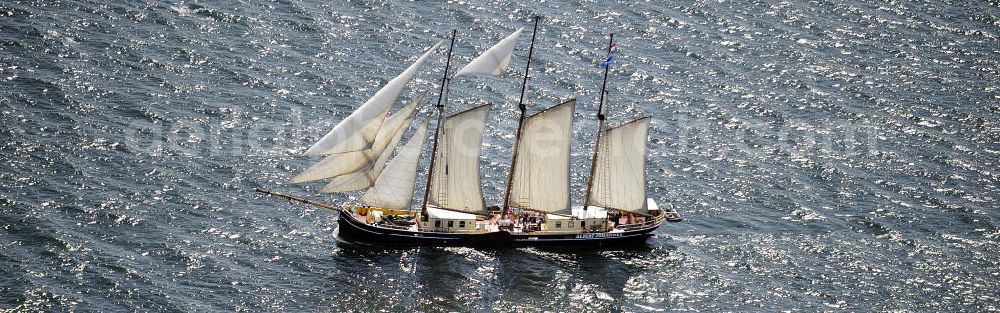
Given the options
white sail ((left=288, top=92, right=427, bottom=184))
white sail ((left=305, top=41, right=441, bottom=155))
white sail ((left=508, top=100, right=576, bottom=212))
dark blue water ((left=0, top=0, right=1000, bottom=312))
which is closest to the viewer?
dark blue water ((left=0, top=0, right=1000, bottom=312))

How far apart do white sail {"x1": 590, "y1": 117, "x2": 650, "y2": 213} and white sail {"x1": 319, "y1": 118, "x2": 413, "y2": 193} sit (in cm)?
1823

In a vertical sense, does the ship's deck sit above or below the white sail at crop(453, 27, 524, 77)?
below

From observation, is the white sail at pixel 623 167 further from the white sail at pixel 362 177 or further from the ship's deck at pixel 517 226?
the white sail at pixel 362 177

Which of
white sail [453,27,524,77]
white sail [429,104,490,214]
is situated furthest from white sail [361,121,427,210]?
white sail [453,27,524,77]

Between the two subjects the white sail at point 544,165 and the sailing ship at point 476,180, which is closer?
the sailing ship at point 476,180

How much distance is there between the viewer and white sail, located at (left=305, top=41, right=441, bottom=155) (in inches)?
4884

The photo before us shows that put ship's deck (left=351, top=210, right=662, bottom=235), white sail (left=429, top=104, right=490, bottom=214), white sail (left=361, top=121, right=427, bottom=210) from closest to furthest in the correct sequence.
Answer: white sail (left=361, top=121, right=427, bottom=210) → ship's deck (left=351, top=210, right=662, bottom=235) → white sail (left=429, top=104, right=490, bottom=214)

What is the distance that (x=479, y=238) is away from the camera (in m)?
130

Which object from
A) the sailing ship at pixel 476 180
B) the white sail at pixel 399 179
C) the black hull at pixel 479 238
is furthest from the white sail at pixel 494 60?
the black hull at pixel 479 238

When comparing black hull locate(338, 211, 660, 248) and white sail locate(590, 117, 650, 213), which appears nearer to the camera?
black hull locate(338, 211, 660, 248)

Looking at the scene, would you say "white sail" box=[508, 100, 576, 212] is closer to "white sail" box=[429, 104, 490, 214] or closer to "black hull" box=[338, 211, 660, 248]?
"black hull" box=[338, 211, 660, 248]

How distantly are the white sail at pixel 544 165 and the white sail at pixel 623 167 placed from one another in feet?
12.2

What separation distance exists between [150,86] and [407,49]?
29.2 metres

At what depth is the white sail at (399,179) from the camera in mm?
128500
